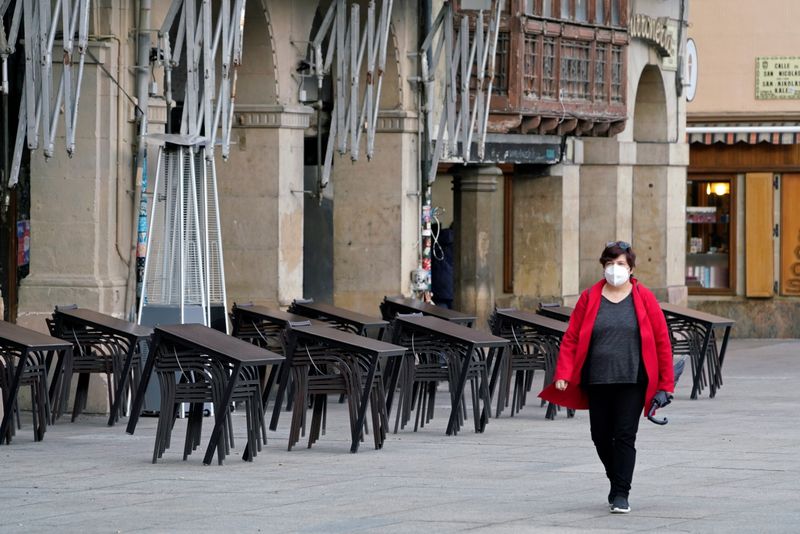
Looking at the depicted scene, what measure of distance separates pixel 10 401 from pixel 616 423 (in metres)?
4.80

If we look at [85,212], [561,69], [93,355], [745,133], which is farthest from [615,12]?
[93,355]

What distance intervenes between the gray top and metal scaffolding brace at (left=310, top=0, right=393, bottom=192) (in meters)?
8.79

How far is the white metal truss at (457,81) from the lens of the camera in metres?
21.1

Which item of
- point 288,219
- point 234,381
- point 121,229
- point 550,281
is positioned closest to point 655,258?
point 550,281

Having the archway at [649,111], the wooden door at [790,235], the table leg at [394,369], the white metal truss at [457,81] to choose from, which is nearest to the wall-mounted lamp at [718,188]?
the wooden door at [790,235]

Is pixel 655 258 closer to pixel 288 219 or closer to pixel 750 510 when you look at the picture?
pixel 288 219

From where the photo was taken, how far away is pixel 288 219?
18.9 meters

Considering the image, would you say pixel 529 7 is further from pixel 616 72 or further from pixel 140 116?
pixel 140 116

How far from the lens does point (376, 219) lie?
2111cm

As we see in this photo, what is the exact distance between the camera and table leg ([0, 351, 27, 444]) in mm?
13234

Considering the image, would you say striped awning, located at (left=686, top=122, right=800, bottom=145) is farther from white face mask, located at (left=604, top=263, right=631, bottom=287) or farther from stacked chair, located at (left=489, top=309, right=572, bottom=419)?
white face mask, located at (left=604, top=263, right=631, bottom=287)

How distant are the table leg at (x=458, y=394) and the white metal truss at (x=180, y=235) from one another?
2.44 metres

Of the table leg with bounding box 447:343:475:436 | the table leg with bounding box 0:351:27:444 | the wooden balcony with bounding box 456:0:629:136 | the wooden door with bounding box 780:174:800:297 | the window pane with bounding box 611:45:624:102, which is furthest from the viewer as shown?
the wooden door with bounding box 780:174:800:297

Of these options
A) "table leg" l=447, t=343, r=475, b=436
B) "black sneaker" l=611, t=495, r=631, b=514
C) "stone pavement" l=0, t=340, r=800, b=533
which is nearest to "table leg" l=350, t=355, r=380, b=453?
"stone pavement" l=0, t=340, r=800, b=533
